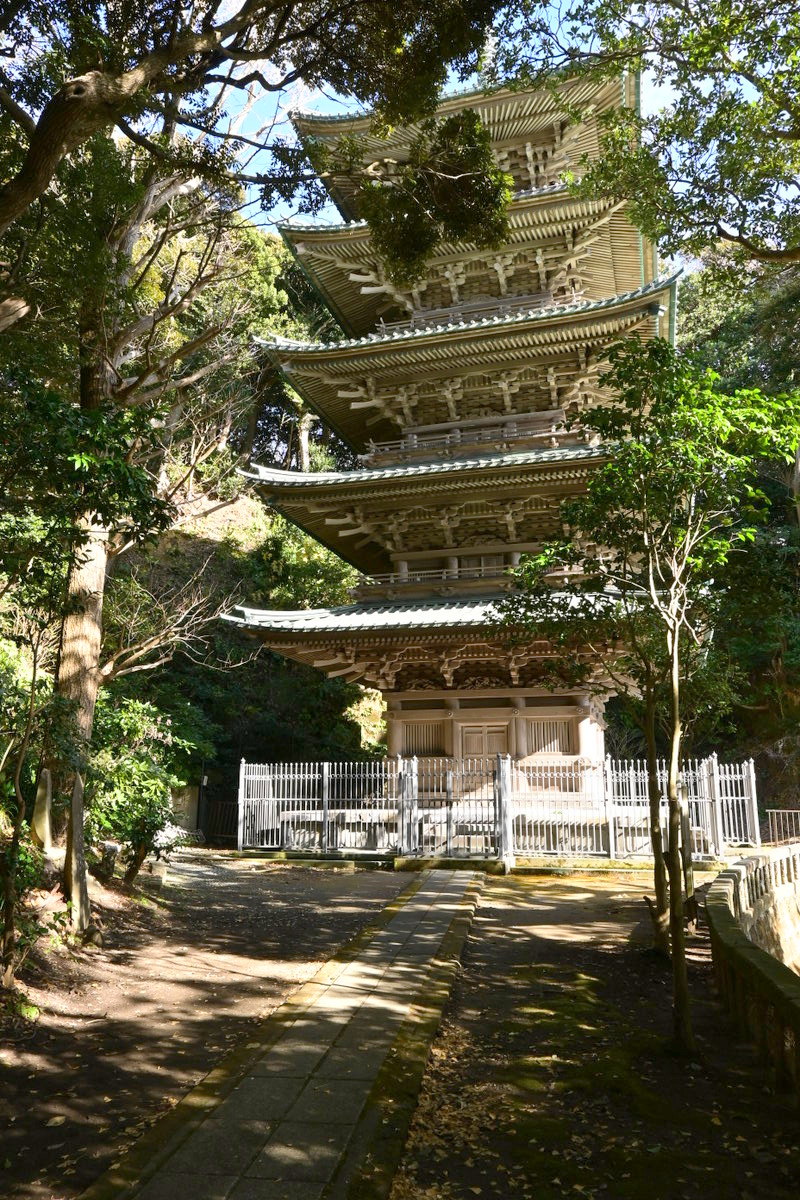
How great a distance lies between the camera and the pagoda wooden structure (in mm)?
15547

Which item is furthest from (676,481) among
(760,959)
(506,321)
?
(506,321)

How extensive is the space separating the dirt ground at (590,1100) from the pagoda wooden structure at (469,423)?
8730 millimetres

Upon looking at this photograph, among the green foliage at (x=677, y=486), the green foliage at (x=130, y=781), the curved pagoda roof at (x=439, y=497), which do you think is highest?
the curved pagoda roof at (x=439, y=497)

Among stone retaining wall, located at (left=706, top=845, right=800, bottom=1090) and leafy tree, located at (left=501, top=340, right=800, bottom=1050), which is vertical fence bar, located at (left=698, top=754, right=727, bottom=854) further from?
leafy tree, located at (left=501, top=340, right=800, bottom=1050)

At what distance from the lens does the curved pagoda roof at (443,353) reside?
49.3ft

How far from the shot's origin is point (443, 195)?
7.95 meters

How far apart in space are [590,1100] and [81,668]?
630cm

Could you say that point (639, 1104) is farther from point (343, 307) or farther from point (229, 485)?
A: point (229, 485)

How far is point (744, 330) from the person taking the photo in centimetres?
2978

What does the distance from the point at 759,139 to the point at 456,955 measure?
9385mm

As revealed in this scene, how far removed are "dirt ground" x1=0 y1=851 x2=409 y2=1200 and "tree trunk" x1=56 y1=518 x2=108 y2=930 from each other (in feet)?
2.21

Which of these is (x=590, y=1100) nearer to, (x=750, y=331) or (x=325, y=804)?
(x=325, y=804)

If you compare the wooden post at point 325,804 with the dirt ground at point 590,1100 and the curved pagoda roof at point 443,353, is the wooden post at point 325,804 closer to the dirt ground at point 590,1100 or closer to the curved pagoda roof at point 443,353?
the curved pagoda roof at point 443,353

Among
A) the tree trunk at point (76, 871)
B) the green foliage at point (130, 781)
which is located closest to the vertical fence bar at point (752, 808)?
the green foliage at point (130, 781)
